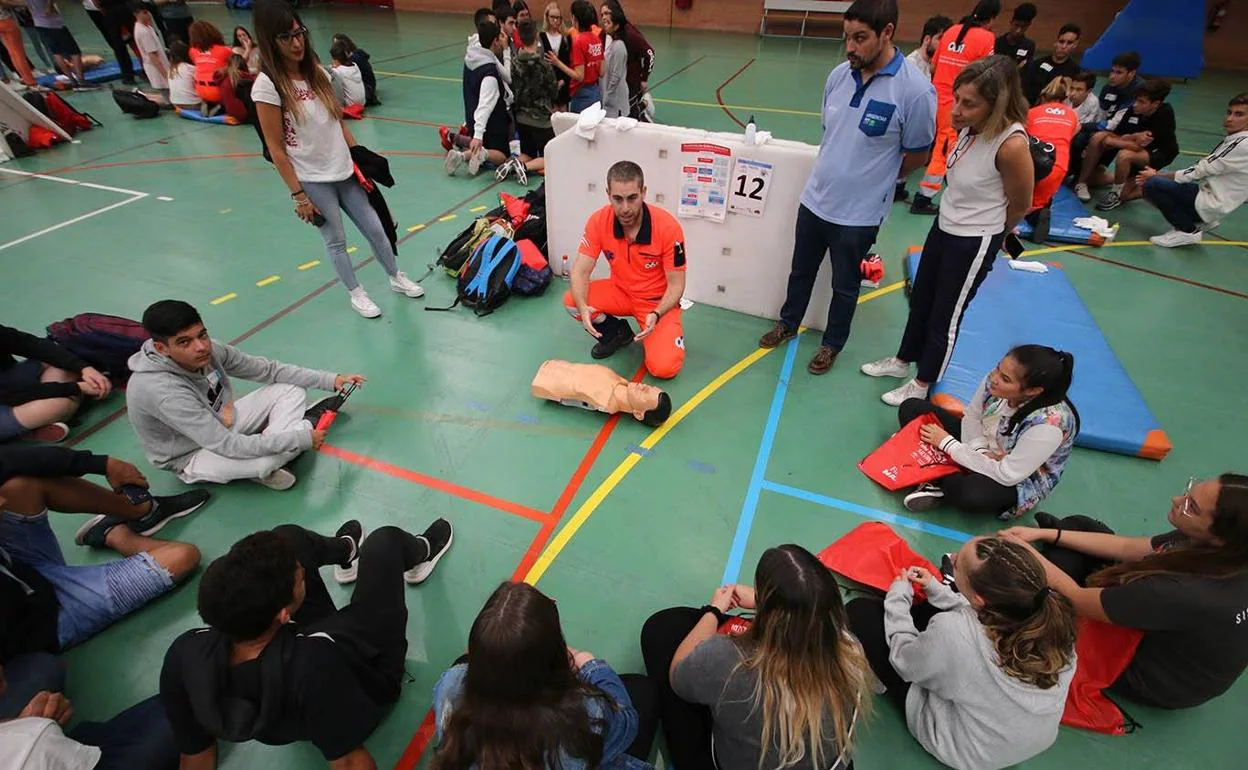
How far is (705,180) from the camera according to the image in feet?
14.9

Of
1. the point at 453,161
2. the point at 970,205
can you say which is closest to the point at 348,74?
the point at 453,161

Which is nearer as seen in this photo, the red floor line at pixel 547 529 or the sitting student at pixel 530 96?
the red floor line at pixel 547 529

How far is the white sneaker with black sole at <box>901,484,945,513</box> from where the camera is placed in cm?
328

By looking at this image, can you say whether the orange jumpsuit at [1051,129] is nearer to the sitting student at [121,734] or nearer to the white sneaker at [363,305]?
the white sneaker at [363,305]

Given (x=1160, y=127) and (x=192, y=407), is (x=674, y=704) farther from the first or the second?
(x=1160, y=127)

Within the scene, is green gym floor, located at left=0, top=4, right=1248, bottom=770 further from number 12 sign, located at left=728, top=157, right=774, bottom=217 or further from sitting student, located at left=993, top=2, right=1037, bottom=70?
sitting student, located at left=993, top=2, right=1037, bottom=70

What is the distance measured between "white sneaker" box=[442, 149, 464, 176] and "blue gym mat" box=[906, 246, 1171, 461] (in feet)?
18.2

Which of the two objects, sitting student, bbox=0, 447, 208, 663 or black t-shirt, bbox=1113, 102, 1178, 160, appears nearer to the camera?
sitting student, bbox=0, 447, 208, 663

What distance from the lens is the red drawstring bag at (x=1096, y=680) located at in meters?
2.36

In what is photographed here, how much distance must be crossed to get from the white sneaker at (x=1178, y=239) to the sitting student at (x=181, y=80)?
44.5 ft

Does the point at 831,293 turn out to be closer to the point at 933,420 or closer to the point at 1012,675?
the point at 933,420

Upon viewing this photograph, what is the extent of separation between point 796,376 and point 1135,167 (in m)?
6.35

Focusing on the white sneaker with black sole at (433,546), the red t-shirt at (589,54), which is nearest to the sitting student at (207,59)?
the red t-shirt at (589,54)

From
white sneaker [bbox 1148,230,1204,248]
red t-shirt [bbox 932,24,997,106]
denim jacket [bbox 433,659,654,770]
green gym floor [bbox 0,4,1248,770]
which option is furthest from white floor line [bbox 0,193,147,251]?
white sneaker [bbox 1148,230,1204,248]
